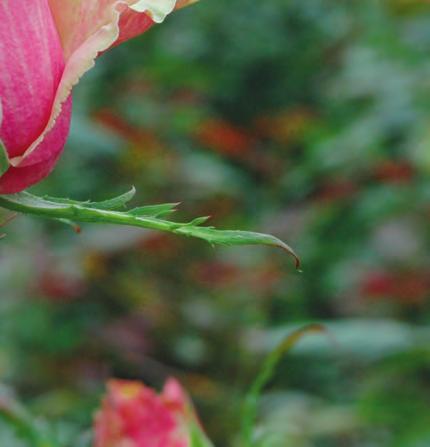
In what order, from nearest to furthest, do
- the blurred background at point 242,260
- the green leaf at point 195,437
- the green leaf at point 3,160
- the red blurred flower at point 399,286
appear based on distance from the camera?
the green leaf at point 3,160 → the green leaf at point 195,437 → the blurred background at point 242,260 → the red blurred flower at point 399,286

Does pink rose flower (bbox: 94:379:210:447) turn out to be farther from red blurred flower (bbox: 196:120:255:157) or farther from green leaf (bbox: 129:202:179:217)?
red blurred flower (bbox: 196:120:255:157)

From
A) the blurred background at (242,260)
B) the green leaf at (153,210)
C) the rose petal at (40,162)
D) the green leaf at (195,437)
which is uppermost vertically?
the rose petal at (40,162)

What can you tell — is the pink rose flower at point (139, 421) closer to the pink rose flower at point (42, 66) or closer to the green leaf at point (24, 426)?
the green leaf at point (24, 426)

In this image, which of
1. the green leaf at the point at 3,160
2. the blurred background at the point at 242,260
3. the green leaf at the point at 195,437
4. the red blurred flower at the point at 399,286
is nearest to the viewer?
the green leaf at the point at 3,160

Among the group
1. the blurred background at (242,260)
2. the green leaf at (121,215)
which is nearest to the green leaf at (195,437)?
the green leaf at (121,215)

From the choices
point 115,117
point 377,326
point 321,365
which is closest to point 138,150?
point 115,117

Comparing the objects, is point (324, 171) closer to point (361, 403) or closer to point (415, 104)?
point (415, 104)
